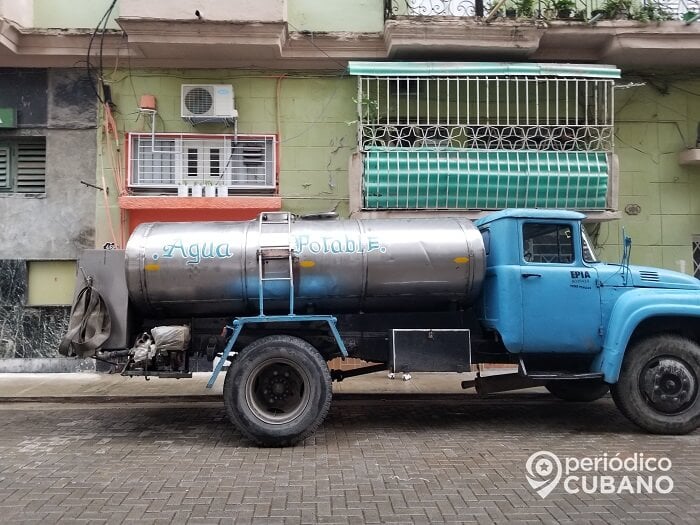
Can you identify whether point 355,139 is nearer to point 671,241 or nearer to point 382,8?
point 382,8

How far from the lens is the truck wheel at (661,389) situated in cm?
617

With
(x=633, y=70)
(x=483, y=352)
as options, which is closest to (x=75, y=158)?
(x=483, y=352)

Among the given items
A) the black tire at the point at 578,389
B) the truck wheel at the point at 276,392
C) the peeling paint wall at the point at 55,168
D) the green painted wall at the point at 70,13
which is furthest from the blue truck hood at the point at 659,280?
the green painted wall at the point at 70,13

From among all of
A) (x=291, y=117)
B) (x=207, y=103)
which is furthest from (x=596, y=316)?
(x=207, y=103)

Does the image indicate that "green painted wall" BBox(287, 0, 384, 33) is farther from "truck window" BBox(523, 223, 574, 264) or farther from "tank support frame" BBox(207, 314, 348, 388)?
"tank support frame" BBox(207, 314, 348, 388)

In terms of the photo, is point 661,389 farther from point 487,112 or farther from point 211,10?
point 211,10

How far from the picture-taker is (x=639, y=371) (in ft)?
20.4

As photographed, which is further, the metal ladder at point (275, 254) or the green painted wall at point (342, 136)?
the green painted wall at point (342, 136)

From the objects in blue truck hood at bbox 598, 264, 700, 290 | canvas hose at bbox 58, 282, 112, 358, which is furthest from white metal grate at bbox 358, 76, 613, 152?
canvas hose at bbox 58, 282, 112, 358

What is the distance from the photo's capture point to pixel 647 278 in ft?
21.1

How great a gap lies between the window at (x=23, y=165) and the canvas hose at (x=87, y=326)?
216 inches

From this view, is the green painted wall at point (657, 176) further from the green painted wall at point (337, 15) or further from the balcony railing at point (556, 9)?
the green painted wall at point (337, 15)

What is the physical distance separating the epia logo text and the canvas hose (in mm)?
4440

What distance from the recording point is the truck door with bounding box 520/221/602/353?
6.25 m
